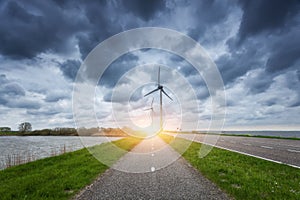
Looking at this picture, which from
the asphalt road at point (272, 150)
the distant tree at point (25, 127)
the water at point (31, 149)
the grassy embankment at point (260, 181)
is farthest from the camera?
the distant tree at point (25, 127)

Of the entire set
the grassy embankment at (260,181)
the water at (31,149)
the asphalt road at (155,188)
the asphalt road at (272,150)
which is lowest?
the water at (31,149)

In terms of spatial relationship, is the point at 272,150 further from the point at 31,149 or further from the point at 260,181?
the point at 31,149

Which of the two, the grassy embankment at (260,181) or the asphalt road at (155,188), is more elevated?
the grassy embankment at (260,181)

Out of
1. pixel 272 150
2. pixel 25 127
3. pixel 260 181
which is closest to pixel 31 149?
pixel 272 150

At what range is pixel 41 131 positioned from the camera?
132 m

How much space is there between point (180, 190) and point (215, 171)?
12.1 feet

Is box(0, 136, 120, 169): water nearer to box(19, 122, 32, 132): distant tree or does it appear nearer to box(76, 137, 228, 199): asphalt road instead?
box(76, 137, 228, 199): asphalt road

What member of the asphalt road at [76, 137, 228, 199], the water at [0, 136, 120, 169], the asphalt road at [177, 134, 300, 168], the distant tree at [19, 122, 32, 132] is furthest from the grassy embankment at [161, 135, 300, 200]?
the distant tree at [19, 122, 32, 132]

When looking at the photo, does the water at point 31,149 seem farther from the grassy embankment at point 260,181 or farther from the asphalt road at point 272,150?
the asphalt road at point 272,150

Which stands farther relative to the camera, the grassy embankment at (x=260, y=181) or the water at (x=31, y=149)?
the water at (x=31, y=149)

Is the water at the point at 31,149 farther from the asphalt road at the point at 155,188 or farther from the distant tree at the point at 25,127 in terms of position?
the distant tree at the point at 25,127

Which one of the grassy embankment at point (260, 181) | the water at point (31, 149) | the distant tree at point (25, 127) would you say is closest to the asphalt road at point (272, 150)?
the grassy embankment at point (260, 181)

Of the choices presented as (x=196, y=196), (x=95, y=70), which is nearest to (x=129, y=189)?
(x=196, y=196)

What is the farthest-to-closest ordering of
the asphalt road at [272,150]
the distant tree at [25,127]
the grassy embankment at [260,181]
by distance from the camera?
the distant tree at [25,127]
the asphalt road at [272,150]
the grassy embankment at [260,181]
